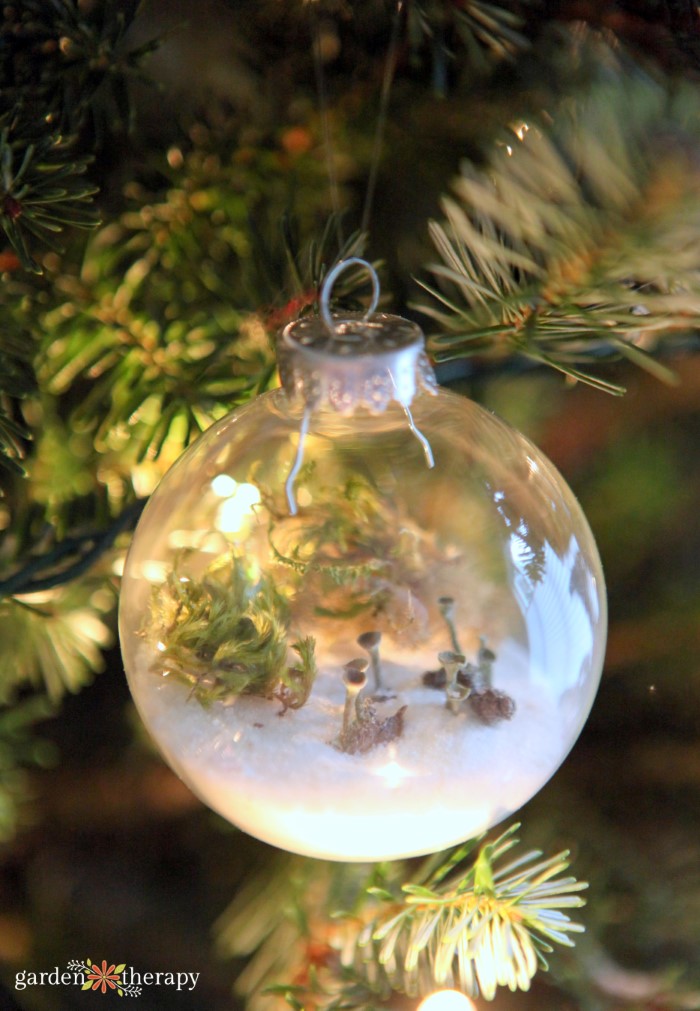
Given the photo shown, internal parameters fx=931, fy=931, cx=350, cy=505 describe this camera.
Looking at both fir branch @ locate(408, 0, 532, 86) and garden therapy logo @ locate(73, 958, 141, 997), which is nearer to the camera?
fir branch @ locate(408, 0, 532, 86)

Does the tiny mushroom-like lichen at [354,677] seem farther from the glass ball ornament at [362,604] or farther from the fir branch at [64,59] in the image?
the fir branch at [64,59]

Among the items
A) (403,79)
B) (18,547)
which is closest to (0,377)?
(18,547)

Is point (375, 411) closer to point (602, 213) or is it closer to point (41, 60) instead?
point (602, 213)

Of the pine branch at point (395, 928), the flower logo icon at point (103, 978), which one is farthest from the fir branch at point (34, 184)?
the flower logo icon at point (103, 978)

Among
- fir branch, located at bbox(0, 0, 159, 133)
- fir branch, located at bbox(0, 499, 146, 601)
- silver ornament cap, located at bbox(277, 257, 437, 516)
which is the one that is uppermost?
fir branch, located at bbox(0, 0, 159, 133)

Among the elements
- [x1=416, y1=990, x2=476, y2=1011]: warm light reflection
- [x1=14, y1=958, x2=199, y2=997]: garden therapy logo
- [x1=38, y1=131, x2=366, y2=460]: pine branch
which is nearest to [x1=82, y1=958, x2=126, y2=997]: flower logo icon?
[x1=14, y1=958, x2=199, y2=997]: garden therapy logo

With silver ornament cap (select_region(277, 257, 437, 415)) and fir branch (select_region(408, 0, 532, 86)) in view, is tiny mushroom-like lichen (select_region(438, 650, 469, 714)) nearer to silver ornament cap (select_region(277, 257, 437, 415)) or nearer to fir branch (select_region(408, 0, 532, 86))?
silver ornament cap (select_region(277, 257, 437, 415))

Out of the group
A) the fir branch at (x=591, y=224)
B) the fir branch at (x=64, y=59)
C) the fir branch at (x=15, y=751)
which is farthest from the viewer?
the fir branch at (x=15, y=751)

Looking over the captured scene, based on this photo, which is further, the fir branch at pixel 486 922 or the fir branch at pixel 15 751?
the fir branch at pixel 15 751
